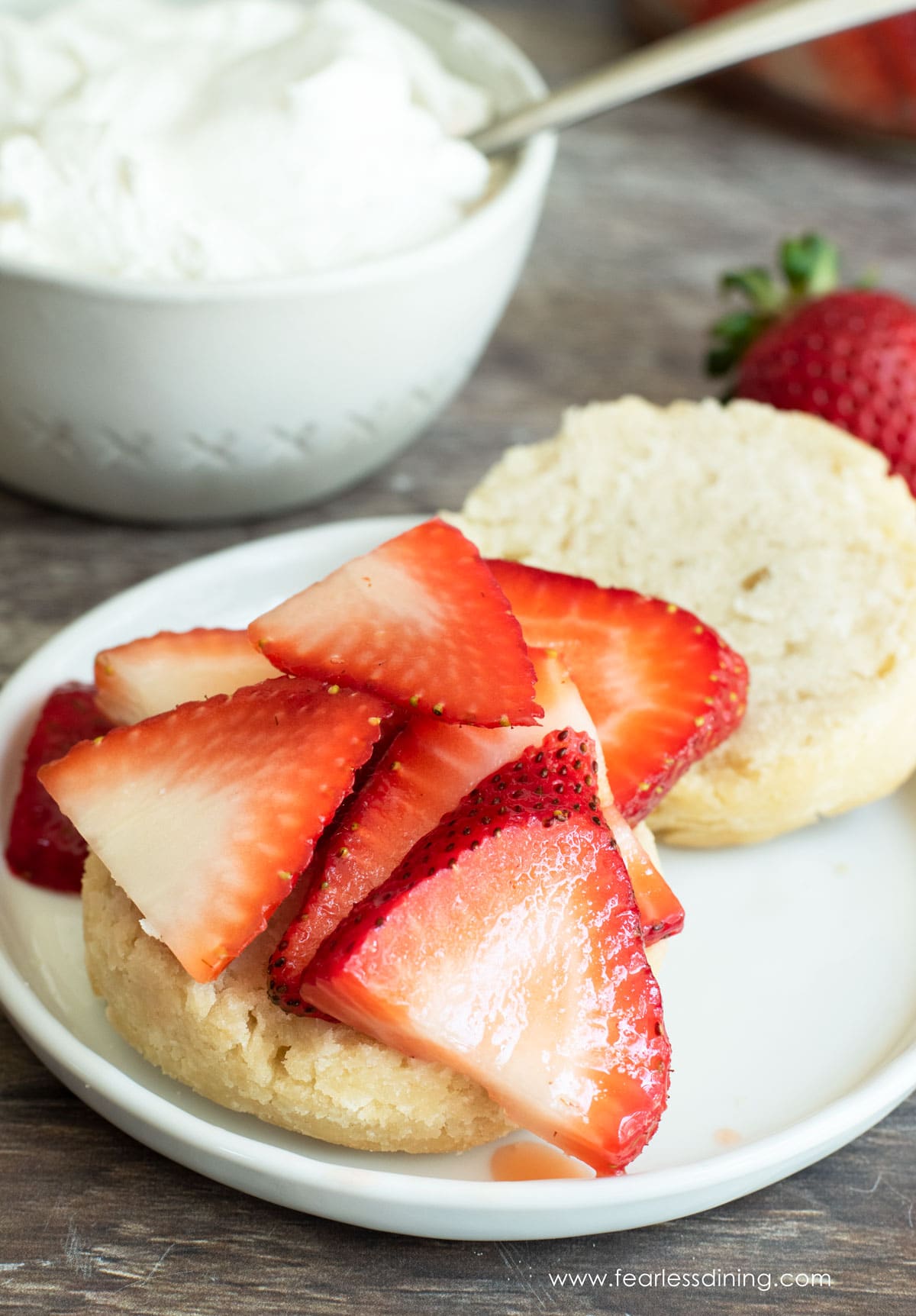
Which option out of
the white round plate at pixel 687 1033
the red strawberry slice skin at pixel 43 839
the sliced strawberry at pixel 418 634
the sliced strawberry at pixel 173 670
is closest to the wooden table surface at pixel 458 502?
the white round plate at pixel 687 1033

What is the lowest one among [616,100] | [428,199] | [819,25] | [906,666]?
[906,666]

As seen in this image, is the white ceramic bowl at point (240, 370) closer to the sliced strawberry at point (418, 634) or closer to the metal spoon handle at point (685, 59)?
the metal spoon handle at point (685, 59)

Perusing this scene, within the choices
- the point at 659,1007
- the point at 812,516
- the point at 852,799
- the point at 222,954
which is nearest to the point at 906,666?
the point at 852,799

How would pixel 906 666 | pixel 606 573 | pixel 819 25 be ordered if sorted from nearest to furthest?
1. pixel 906 666
2. pixel 606 573
3. pixel 819 25

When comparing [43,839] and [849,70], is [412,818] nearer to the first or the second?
[43,839]

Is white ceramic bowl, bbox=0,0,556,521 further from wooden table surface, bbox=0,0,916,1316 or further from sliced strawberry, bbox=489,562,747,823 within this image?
sliced strawberry, bbox=489,562,747,823

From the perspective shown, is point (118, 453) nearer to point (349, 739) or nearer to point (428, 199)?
point (428, 199)

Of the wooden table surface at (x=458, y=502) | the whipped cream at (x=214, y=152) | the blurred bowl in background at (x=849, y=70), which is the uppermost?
the blurred bowl in background at (x=849, y=70)
